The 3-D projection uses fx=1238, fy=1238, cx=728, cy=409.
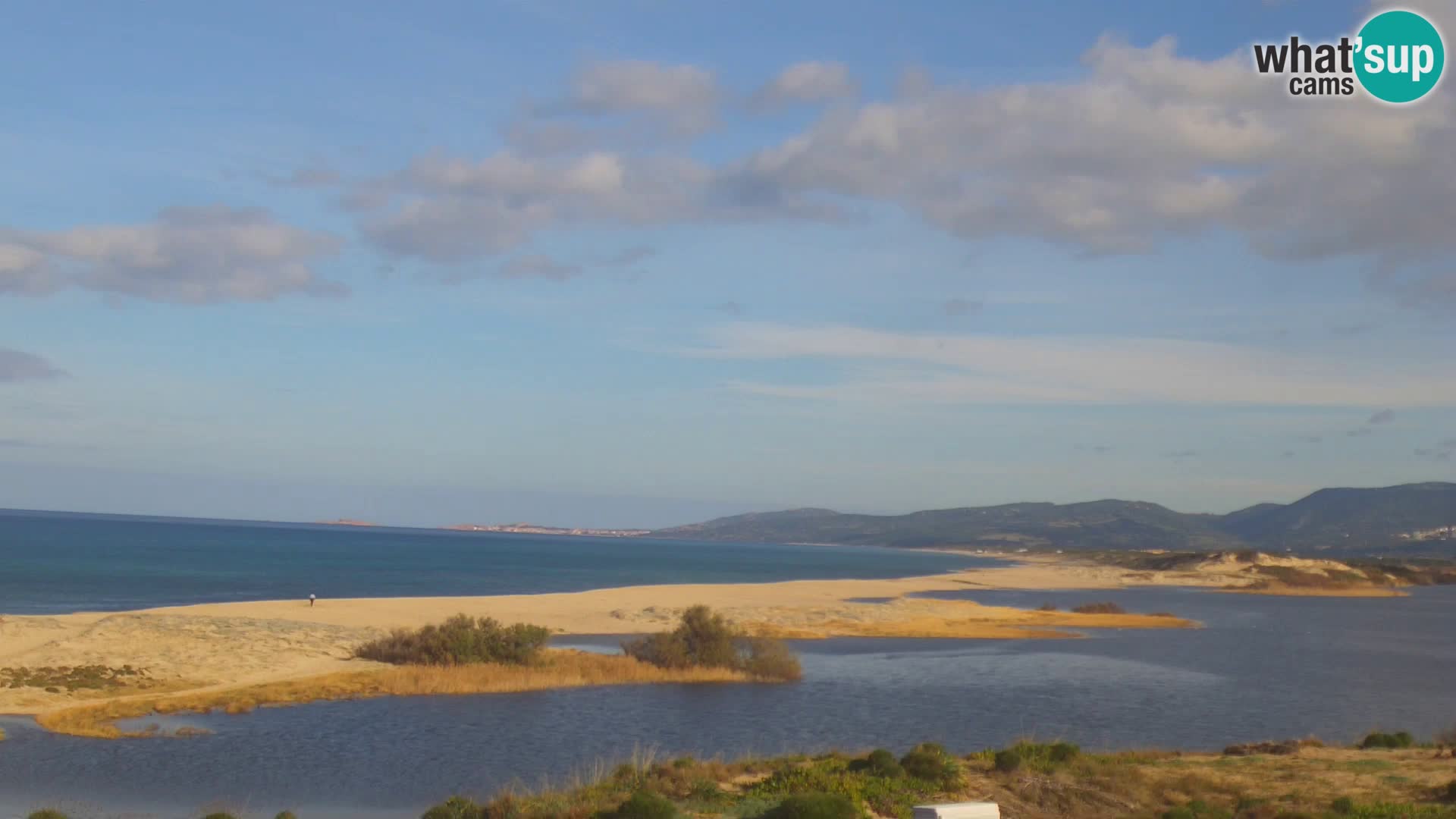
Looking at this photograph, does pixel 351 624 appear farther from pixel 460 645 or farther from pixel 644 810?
pixel 644 810

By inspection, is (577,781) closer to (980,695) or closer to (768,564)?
(980,695)

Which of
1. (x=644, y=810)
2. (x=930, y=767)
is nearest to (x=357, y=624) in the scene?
(x=930, y=767)

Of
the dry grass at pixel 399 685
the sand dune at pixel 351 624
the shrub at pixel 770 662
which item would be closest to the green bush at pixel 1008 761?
the dry grass at pixel 399 685

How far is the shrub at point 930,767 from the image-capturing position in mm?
21453

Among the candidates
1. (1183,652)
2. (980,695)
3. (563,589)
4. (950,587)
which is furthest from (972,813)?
(950,587)

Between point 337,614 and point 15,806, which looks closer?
point 15,806

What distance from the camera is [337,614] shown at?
61.6 m

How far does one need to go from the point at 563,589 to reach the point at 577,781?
77678mm

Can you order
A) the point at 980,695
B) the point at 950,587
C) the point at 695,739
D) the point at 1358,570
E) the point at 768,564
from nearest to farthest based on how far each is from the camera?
the point at 695,739
the point at 980,695
the point at 950,587
the point at 1358,570
the point at 768,564

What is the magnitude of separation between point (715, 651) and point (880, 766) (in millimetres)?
25663

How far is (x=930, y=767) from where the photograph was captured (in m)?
21.6

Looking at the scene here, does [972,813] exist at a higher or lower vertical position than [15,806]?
higher

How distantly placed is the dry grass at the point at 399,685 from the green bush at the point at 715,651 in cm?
58

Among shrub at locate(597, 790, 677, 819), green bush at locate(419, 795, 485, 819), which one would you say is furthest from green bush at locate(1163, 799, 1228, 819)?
green bush at locate(419, 795, 485, 819)
